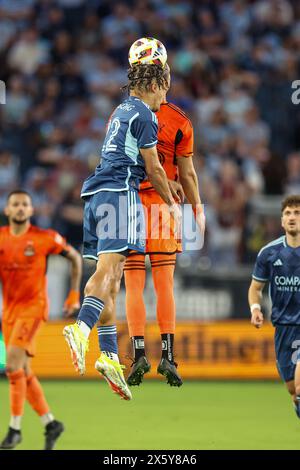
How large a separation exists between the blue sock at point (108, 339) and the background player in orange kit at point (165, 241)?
0.18 meters

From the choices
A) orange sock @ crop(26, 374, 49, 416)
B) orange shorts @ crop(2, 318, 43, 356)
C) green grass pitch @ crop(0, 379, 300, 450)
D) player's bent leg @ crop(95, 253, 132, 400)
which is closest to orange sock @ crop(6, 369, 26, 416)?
orange sock @ crop(26, 374, 49, 416)

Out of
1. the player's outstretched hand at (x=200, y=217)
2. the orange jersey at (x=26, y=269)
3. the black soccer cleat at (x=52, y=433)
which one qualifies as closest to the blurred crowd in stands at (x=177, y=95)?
the orange jersey at (x=26, y=269)

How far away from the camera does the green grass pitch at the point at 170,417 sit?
12.9m

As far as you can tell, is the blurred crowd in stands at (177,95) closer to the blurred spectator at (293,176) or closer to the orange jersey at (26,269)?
the blurred spectator at (293,176)

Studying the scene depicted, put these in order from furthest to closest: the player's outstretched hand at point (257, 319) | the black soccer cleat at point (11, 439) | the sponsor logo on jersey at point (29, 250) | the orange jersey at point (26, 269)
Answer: the sponsor logo on jersey at point (29, 250) → the orange jersey at point (26, 269) → the black soccer cleat at point (11, 439) → the player's outstretched hand at point (257, 319)

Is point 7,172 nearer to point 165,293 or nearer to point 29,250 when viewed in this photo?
point 29,250

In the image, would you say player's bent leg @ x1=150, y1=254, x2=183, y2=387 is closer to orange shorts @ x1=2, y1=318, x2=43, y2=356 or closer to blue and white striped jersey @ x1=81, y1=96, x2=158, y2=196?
blue and white striped jersey @ x1=81, y1=96, x2=158, y2=196

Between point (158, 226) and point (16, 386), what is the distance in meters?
3.86

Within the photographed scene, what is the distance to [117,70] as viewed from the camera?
2073 centimetres

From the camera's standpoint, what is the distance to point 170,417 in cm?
1484

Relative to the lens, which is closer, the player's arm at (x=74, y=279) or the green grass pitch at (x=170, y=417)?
the player's arm at (x=74, y=279)

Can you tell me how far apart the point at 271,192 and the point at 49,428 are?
6.91m

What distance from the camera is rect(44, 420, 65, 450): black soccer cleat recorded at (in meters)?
12.5

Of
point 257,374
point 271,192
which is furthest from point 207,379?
point 271,192
